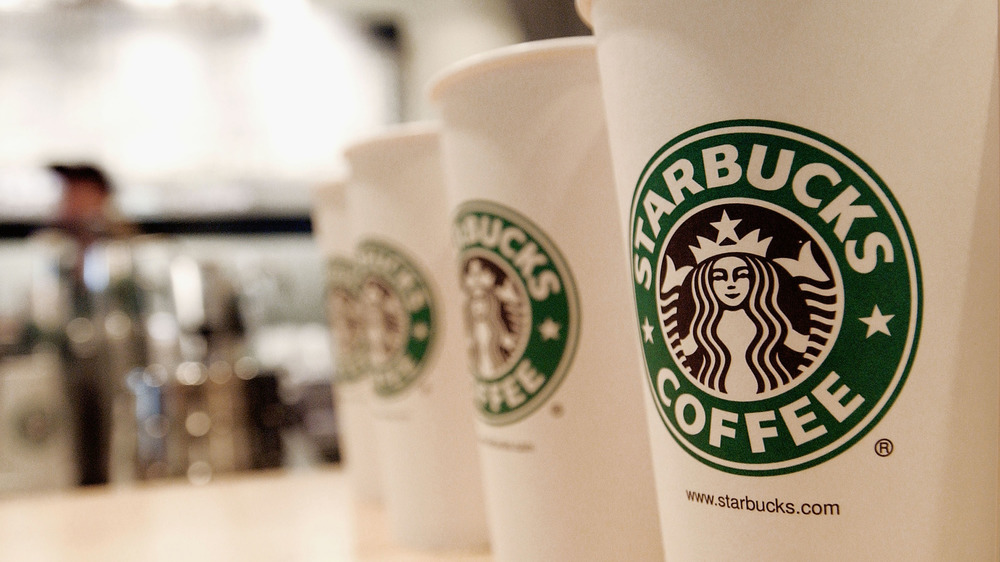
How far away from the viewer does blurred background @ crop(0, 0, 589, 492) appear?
4.71 ft

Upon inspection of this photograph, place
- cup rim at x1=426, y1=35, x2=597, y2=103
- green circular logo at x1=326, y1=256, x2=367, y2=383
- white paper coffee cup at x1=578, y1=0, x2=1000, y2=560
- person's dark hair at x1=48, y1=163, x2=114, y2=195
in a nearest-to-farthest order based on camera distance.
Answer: white paper coffee cup at x1=578, y1=0, x2=1000, y2=560
cup rim at x1=426, y1=35, x2=597, y2=103
green circular logo at x1=326, y1=256, x2=367, y2=383
person's dark hair at x1=48, y1=163, x2=114, y2=195

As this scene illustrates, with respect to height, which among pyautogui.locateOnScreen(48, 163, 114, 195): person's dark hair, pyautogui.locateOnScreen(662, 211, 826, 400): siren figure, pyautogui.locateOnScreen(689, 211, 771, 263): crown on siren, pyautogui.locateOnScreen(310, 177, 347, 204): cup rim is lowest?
pyautogui.locateOnScreen(662, 211, 826, 400): siren figure

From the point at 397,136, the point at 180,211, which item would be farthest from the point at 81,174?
the point at 397,136

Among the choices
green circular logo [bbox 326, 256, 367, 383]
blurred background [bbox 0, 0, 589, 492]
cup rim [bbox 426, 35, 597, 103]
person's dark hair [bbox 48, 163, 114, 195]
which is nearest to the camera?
cup rim [bbox 426, 35, 597, 103]

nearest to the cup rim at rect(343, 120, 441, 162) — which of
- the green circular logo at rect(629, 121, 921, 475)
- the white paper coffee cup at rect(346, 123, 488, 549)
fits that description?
the white paper coffee cup at rect(346, 123, 488, 549)

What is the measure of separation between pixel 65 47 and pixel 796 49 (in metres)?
2.36

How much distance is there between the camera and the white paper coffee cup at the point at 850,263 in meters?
0.24

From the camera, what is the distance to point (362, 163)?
0.51 metres

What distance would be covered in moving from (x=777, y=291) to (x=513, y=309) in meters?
0.15

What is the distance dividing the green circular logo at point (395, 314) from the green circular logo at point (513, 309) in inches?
3.7

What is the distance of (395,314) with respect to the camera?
0.50 m

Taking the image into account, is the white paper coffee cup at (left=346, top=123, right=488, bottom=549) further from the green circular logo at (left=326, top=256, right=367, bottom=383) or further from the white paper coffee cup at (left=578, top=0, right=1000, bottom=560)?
the white paper coffee cup at (left=578, top=0, right=1000, bottom=560)

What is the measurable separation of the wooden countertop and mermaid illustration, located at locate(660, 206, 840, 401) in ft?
0.91

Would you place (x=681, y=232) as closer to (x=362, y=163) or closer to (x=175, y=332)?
(x=362, y=163)
